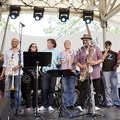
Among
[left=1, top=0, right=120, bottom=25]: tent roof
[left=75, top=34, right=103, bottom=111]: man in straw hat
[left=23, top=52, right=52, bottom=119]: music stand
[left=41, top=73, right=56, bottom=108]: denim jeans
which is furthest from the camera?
[left=1, top=0, right=120, bottom=25]: tent roof

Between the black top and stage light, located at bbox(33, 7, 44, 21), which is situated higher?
stage light, located at bbox(33, 7, 44, 21)

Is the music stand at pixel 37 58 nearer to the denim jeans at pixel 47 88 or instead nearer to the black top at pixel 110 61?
the denim jeans at pixel 47 88

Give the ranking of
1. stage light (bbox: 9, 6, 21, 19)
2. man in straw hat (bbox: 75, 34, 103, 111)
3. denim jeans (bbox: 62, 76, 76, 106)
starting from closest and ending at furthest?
1. man in straw hat (bbox: 75, 34, 103, 111)
2. denim jeans (bbox: 62, 76, 76, 106)
3. stage light (bbox: 9, 6, 21, 19)

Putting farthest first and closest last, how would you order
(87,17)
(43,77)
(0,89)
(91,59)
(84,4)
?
(84,4) → (87,17) → (0,89) → (43,77) → (91,59)

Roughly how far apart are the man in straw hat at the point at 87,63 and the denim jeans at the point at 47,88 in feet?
2.21

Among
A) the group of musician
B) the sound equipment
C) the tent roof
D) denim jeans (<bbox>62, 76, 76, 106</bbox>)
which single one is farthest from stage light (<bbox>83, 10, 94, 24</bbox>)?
the sound equipment

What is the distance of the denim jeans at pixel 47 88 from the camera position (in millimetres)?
5082

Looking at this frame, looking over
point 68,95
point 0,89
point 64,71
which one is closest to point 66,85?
point 68,95

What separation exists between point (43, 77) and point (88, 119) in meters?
1.40

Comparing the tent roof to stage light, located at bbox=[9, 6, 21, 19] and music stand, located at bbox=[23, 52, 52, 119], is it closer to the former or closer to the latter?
stage light, located at bbox=[9, 6, 21, 19]

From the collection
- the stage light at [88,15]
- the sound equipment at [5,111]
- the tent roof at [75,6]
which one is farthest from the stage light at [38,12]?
the sound equipment at [5,111]

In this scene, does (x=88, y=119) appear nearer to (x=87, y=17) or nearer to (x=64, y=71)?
(x=64, y=71)

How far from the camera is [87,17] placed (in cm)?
791

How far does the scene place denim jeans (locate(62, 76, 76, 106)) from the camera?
5.25 m
